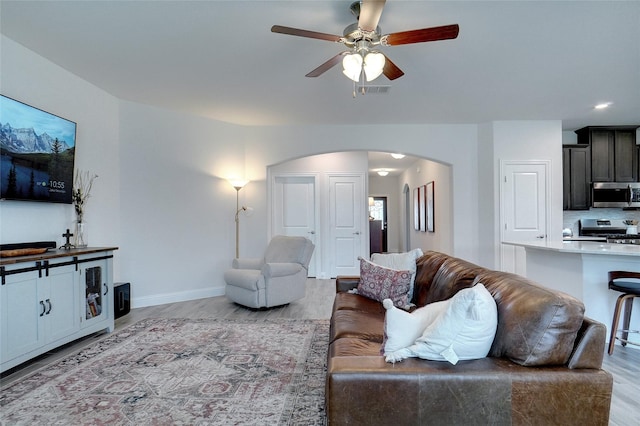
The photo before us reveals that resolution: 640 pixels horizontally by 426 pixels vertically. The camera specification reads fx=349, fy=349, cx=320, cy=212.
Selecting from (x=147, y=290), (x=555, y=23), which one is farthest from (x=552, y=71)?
(x=147, y=290)

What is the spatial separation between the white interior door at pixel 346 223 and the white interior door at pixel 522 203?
2475mm

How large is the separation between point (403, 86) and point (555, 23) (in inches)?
59.6

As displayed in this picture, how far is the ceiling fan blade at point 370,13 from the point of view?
195cm

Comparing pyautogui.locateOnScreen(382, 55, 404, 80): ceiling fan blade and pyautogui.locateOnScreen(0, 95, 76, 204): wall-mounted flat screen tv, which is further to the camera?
pyautogui.locateOnScreen(0, 95, 76, 204): wall-mounted flat screen tv

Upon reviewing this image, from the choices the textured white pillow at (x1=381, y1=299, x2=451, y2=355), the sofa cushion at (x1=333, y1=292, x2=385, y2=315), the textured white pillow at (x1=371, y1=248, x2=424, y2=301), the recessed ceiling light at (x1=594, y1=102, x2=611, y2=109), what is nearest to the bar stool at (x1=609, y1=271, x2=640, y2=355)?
the textured white pillow at (x1=371, y1=248, x2=424, y2=301)

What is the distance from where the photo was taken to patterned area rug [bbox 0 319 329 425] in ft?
6.65

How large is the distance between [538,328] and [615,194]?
5.68 metres

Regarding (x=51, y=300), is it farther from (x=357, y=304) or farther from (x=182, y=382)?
(x=357, y=304)

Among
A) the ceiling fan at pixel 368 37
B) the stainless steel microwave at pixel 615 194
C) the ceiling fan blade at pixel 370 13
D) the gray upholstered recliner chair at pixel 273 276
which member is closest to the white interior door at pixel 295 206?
A: the gray upholstered recliner chair at pixel 273 276

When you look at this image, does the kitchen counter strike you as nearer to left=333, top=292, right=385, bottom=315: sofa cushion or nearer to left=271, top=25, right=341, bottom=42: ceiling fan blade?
left=333, top=292, right=385, bottom=315: sofa cushion

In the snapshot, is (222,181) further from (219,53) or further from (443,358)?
(443,358)

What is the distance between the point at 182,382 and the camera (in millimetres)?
2432

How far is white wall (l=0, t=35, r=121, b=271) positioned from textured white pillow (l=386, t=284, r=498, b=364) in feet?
11.0

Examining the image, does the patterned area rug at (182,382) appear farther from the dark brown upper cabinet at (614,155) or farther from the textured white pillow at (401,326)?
the dark brown upper cabinet at (614,155)
